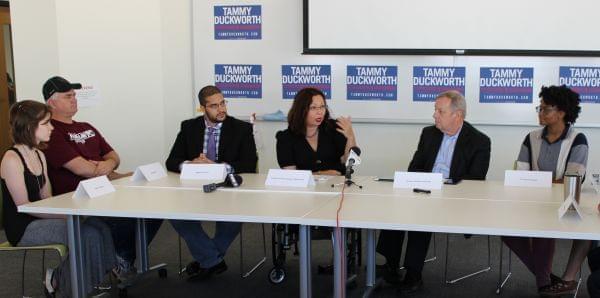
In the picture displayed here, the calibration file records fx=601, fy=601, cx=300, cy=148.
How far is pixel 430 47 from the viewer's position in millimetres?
4762

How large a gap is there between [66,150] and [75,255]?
86cm

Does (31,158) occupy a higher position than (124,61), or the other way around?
(124,61)

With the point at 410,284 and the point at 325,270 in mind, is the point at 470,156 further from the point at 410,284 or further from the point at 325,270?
the point at 325,270

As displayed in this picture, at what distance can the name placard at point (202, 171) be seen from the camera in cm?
346

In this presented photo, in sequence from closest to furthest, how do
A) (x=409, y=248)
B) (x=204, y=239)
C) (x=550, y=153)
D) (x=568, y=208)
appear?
(x=568, y=208), (x=409, y=248), (x=204, y=239), (x=550, y=153)

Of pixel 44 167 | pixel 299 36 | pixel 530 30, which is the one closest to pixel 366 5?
pixel 299 36

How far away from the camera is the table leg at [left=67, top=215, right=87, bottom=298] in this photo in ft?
8.98

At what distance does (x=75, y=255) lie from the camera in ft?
9.18

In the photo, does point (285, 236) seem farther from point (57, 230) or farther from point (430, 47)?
point (430, 47)

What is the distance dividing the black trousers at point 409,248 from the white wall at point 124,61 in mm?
1616

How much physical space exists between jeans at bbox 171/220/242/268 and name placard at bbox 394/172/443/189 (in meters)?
1.02

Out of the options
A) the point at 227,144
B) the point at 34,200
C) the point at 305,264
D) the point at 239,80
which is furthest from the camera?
the point at 239,80

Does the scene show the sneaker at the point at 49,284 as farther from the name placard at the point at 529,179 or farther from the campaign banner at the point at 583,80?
the campaign banner at the point at 583,80

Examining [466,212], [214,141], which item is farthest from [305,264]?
[214,141]
